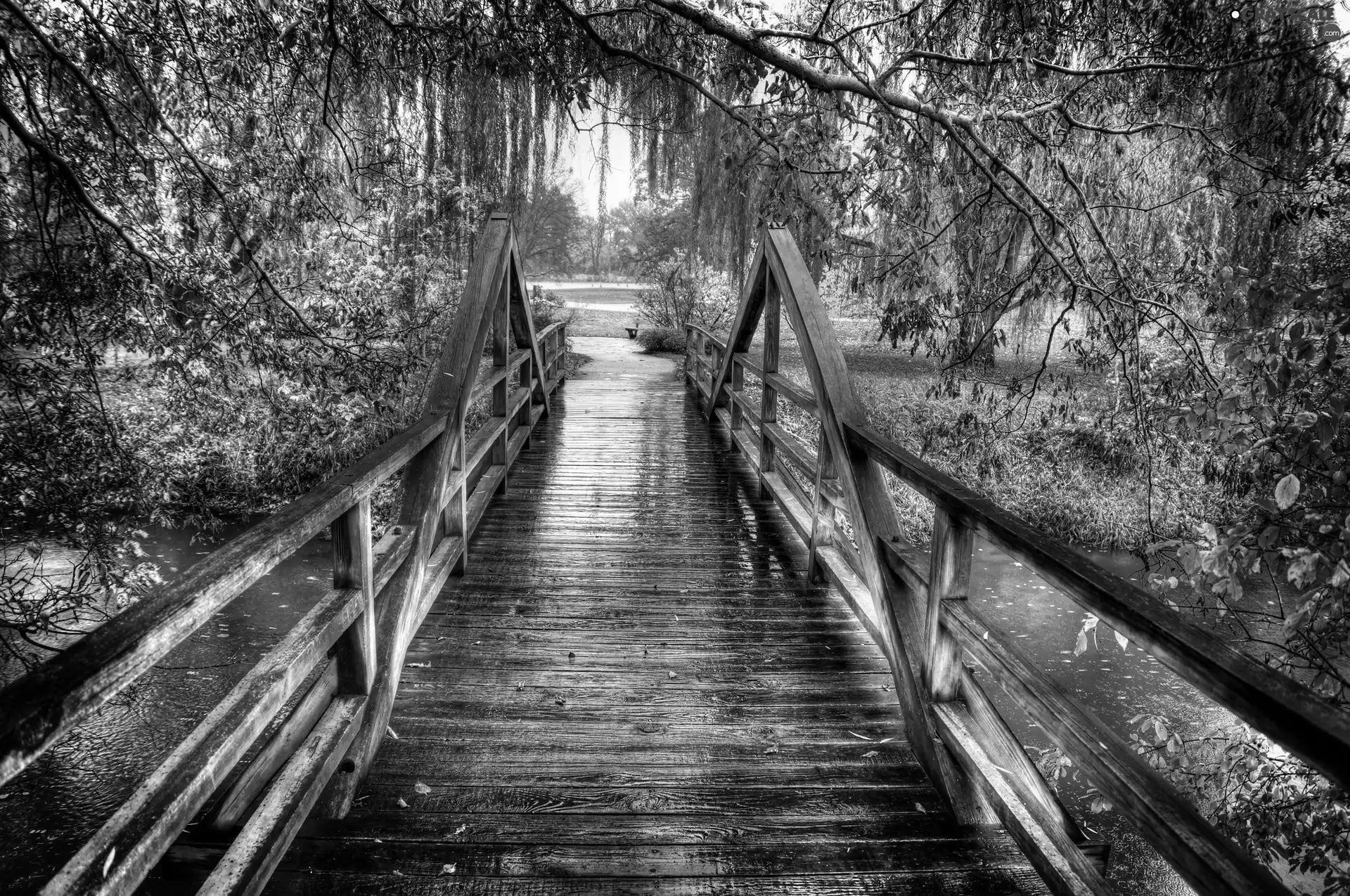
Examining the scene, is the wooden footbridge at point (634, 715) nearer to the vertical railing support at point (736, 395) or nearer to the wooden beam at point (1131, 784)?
the wooden beam at point (1131, 784)

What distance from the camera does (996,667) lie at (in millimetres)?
1874

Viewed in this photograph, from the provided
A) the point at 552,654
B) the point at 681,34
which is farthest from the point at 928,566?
the point at 681,34

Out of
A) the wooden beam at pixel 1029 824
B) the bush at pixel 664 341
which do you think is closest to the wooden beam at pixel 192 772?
the wooden beam at pixel 1029 824

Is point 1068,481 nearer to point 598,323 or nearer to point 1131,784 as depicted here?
point 1131,784

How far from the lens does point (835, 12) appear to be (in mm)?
5582

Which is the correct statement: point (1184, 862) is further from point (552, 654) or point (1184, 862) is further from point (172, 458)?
point (172, 458)

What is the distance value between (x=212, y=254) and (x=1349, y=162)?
5243mm

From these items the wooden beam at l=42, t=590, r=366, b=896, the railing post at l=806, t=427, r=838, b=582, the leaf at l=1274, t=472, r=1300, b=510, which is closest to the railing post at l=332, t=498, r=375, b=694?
the wooden beam at l=42, t=590, r=366, b=896

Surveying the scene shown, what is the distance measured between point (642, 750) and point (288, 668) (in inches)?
41.2

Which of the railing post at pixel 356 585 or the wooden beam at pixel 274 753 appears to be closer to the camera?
the wooden beam at pixel 274 753

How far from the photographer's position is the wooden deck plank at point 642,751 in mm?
1865

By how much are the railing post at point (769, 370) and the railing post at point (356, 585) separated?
306 cm

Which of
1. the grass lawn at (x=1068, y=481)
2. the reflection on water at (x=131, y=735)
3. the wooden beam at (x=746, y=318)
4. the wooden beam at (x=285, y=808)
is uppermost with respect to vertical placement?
the wooden beam at (x=746, y=318)

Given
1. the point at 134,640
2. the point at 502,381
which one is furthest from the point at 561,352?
the point at 134,640
